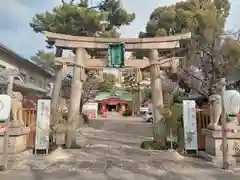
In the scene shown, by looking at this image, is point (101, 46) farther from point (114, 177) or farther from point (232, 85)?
point (232, 85)

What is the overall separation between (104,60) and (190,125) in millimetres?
4475

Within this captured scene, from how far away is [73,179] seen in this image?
662cm

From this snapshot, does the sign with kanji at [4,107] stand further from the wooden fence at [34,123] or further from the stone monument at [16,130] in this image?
the wooden fence at [34,123]

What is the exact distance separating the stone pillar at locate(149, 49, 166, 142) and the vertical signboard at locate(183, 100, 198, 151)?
1122mm

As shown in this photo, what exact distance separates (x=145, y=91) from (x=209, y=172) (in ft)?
122

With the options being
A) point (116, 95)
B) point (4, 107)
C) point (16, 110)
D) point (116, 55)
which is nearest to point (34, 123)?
point (16, 110)

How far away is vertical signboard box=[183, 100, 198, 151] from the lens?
33.7 feet

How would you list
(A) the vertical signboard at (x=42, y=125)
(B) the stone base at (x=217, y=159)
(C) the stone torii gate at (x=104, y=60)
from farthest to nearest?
(C) the stone torii gate at (x=104, y=60)
(A) the vertical signboard at (x=42, y=125)
(B) the stone base at (x=217, y=159)

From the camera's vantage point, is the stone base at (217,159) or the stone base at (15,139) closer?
the stone base at (217,159)

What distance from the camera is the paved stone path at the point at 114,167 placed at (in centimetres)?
684

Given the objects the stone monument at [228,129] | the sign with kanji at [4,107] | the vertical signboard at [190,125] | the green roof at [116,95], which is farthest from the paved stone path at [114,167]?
the green roof at [116,95]

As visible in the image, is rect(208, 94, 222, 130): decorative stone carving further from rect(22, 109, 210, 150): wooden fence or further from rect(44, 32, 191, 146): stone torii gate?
rect(44, 32, 191, 146): stone torii gate

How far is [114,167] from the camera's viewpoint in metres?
7.96

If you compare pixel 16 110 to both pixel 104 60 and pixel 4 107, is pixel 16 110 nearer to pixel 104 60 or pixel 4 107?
pixel 4 107
